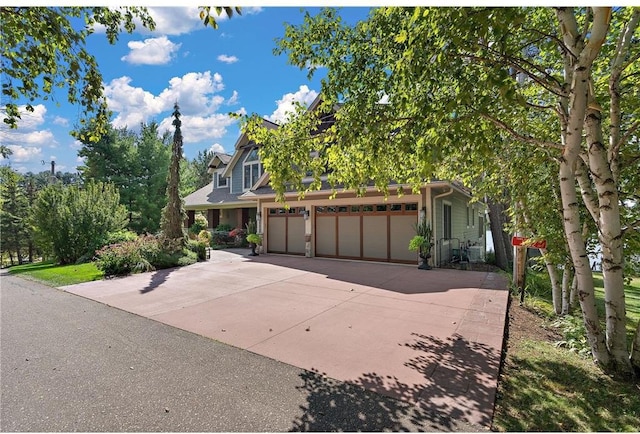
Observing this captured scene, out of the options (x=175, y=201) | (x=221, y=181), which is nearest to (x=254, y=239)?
(x=175, y=201)

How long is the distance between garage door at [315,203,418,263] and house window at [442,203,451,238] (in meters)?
1.73

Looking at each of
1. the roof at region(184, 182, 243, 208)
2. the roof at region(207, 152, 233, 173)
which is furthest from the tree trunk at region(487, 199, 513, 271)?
the roof at region(207, 152, 233, 173)

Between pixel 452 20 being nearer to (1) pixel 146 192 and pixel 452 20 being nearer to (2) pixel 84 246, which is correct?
(2) pixel 84 246

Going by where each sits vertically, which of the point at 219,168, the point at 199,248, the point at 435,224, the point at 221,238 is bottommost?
the point at 199,248

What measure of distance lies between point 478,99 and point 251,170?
1752cm

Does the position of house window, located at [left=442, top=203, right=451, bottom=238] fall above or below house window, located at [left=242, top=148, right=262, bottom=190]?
below

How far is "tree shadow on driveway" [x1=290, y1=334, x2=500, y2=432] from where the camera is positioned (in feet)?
8.96

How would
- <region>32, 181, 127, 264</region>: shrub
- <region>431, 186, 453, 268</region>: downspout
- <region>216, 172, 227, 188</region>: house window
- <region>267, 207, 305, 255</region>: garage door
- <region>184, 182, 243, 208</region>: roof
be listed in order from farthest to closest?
<region>216, 172, 227, 188</region>: house window → <region>184, 182, 243, 208</region>: roof → <region>267, 207, 305, 255</region>: garage door → <region>32, 181, 127, 264</region>: shrub → <region>431, 186, 453, 268</region>: downspout

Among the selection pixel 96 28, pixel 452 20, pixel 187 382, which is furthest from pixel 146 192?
pixel 452 20

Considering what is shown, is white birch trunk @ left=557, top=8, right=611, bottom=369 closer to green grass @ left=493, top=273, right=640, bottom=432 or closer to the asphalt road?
green grass @ left=493, top=273, right=640, bottom=432

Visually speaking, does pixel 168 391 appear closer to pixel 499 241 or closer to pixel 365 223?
pixel 365 223

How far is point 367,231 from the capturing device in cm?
1302

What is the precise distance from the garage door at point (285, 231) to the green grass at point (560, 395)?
11.5 metres

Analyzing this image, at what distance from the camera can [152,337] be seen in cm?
489
